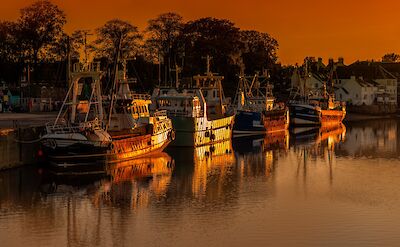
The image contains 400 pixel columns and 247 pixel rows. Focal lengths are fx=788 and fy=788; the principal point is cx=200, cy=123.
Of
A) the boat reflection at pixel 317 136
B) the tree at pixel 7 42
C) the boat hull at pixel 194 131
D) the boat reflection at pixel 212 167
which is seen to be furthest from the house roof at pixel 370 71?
the boat reflection at pixel 212 167

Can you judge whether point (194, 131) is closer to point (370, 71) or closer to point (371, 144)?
point (371, 144)

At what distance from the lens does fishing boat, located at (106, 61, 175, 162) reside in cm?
4869

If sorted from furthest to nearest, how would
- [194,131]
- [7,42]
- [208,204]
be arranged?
[7,42], [194,131], [208,204]

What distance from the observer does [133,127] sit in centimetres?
5231

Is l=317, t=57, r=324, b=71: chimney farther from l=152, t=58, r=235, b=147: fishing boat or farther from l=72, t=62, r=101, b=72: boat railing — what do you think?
l=72, t=62, r=101, b=72: boat railing

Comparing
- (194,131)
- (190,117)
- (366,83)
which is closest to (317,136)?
(194,131)

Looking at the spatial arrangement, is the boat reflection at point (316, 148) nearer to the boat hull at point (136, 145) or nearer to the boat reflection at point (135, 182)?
the boat reflection at point (135, 182)

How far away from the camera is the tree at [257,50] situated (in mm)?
116938

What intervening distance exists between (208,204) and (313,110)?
64173mm

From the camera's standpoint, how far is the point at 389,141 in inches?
3019

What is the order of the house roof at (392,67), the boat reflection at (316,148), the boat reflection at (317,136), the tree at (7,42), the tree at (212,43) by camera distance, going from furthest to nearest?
the house roof at (392,67), the tree at (212,43), the tree at (7,42), the boat reflection at (317,136), the boat reflection at (316,148)

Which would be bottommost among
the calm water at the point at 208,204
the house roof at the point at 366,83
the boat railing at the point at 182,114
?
the calm water at the point at 208,204

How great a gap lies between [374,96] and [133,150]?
4455 inches

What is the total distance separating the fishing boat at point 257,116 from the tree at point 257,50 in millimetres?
23708
